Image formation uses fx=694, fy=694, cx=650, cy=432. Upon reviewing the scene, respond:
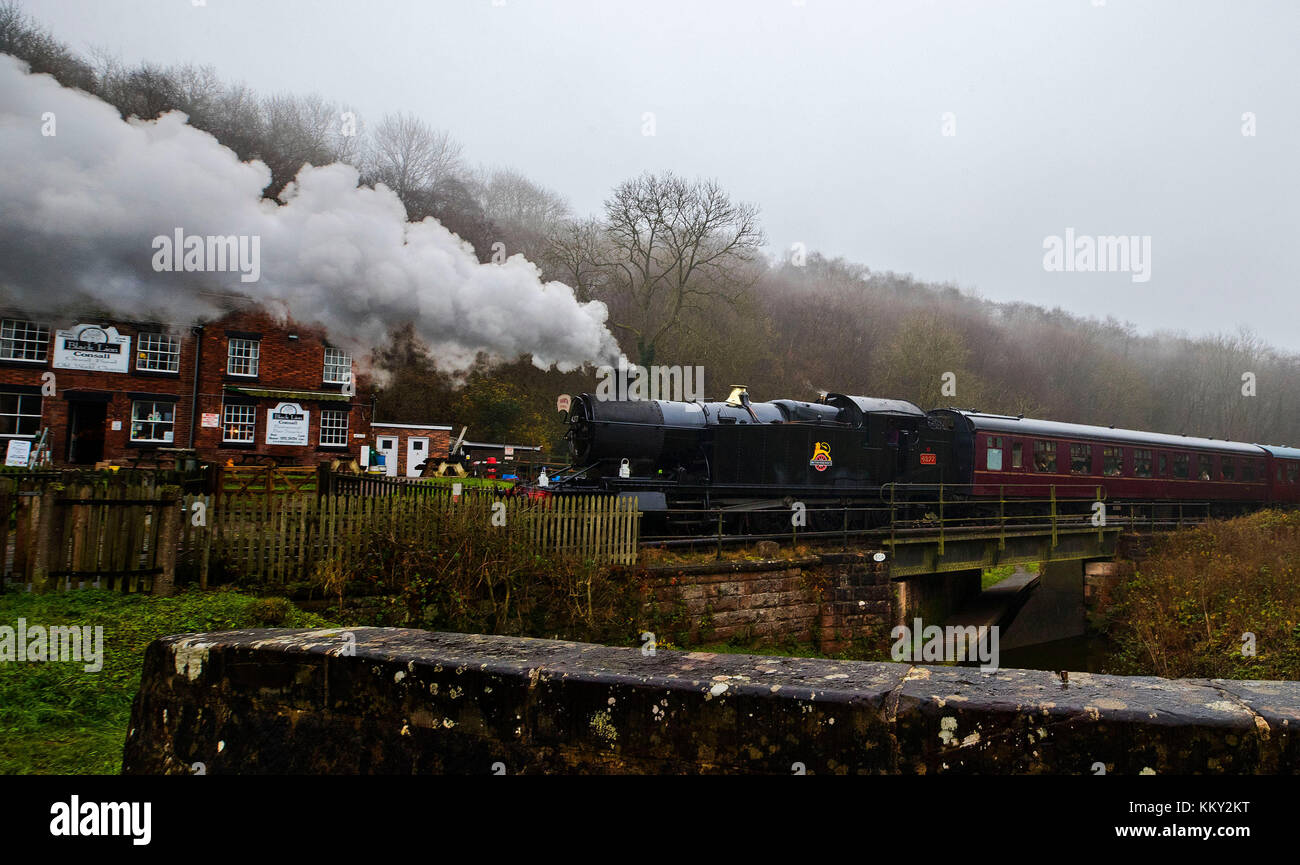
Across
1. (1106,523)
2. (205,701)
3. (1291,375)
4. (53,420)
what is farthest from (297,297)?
(1291,375)

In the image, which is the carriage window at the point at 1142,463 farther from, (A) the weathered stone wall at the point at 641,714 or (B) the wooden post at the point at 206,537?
(B) the wooden post at the point at 206,537

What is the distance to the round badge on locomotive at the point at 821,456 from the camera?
46.5ft

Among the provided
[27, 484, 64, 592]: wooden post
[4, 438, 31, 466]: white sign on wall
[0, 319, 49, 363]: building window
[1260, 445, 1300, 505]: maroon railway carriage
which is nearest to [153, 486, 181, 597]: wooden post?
[27, 484, 64, 592]: wooden post

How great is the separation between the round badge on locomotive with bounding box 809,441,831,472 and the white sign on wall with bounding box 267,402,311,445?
1865 cm

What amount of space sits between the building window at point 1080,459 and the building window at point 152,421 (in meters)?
28.3

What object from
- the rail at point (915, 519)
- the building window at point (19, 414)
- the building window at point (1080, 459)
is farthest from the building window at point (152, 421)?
the building window at point (1080, 459)

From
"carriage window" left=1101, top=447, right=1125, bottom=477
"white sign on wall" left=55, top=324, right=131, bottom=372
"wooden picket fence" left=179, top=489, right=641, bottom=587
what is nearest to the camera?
"wooden picket fence" left=179, top=489, right=641, bottom=587

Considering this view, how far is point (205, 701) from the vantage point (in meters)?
2.20

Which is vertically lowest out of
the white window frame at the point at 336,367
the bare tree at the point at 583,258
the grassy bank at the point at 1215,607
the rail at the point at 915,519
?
the grassy bank at the point at 1215,607

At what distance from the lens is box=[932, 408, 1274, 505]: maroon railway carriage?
17.3m

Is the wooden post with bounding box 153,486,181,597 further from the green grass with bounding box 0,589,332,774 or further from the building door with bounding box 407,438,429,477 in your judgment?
the building door with bounding box 407,438,429,477

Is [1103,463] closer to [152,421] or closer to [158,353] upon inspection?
[152,421]

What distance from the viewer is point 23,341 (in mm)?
21766

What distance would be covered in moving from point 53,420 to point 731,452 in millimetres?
22301
